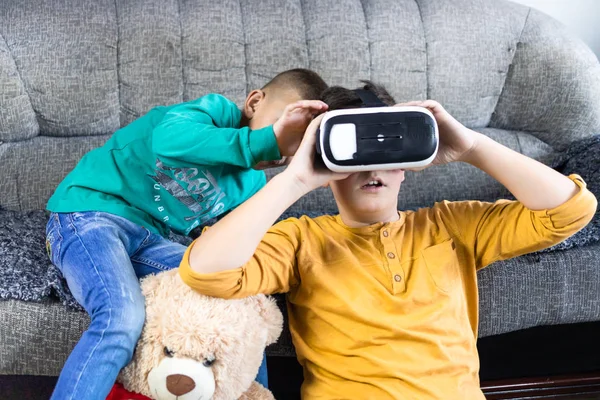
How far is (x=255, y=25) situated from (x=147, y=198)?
773 millimetres

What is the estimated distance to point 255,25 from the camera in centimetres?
188

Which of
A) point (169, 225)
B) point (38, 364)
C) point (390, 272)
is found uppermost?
point (390, 272)

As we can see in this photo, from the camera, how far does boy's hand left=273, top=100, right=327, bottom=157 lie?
3.45 feet

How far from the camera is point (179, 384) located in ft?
3.38

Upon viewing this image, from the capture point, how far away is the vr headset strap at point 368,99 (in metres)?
1.03

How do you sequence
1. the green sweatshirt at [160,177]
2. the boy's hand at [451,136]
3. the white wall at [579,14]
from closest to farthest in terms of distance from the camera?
the boy's hand at [451,136] < the green sweatshirt at [160,177] < the white wall at [579,14]

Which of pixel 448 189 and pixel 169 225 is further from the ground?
pixel 169 225

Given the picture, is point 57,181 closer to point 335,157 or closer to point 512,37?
point 335,157

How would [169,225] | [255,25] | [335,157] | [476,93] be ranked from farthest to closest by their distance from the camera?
[476,93], [255,25], [169,225], [335,157]

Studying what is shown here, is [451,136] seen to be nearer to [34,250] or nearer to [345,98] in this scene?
[345,98]

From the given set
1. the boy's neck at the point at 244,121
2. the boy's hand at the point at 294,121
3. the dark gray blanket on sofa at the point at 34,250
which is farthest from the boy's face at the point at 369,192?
the dark gray blanket on sofa at the point at 34,250

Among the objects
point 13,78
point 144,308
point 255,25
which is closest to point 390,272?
point 144,308

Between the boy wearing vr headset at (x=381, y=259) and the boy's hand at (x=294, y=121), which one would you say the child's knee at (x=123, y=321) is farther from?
the boy's hand at (x=294, y=121)

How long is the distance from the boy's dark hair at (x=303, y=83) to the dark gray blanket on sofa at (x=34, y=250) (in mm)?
414
